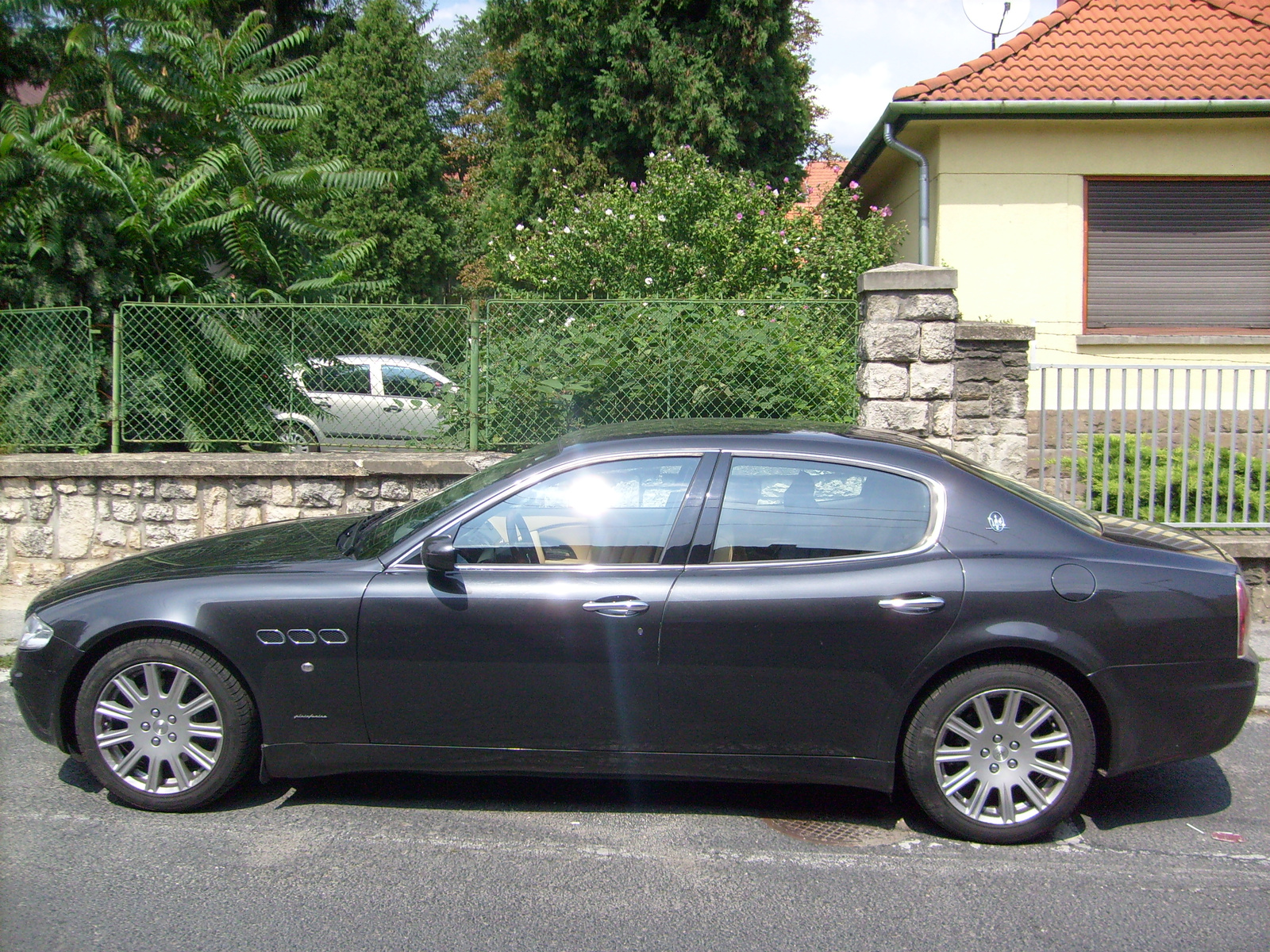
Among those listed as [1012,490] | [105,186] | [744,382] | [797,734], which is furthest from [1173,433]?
[105,186]

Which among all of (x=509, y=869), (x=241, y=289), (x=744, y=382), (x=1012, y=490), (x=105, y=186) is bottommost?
(x=509, y=869)

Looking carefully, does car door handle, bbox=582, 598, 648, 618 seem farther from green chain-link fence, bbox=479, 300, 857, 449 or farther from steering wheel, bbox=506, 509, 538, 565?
green chain-link fence, bbox=479, 300, 857, 449

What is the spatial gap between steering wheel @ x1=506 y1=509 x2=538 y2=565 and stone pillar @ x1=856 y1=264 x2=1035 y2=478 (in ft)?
12.3

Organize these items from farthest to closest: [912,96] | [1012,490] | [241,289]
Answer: [912,96], [241,289], [1012,490]

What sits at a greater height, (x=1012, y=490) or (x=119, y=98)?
(x=119, y=98)

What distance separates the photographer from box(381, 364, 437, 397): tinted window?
7.79 metres

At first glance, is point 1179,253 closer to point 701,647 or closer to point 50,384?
point 701,647

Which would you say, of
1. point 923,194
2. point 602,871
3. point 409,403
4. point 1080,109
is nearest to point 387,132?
point 923,194

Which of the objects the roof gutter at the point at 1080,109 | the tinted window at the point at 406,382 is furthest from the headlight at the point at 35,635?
the roof gutter at the point at 1080,109

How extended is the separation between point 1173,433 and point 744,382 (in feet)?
9.75

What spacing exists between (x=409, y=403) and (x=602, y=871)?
4846mm

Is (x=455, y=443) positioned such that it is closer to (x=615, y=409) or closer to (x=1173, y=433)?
(x=615, y=409)

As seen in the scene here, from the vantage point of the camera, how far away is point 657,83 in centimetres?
1483

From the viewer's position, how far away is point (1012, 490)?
412 centimetres
